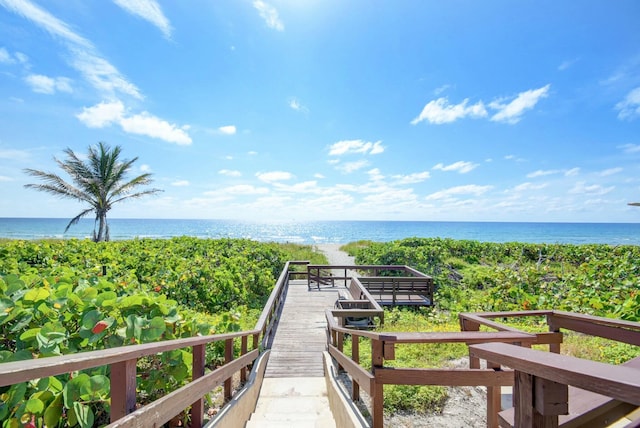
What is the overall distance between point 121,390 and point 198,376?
0.89m

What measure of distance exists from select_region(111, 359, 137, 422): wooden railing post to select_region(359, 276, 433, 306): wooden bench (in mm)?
7795

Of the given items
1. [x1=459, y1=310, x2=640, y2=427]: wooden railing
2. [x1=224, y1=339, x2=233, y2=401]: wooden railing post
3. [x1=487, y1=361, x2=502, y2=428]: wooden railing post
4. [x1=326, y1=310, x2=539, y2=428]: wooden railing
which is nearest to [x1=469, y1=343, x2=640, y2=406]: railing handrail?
[x1=459, y1=310, x2=640, y2=427]: wooden railing

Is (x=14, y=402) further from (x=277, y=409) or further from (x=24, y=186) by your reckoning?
(x=24, y=186)

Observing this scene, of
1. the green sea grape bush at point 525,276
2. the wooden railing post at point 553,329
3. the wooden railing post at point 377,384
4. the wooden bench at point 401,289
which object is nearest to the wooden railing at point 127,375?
the wooden railing post at point 377,384

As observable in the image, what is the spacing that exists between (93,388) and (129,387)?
0.25 metres

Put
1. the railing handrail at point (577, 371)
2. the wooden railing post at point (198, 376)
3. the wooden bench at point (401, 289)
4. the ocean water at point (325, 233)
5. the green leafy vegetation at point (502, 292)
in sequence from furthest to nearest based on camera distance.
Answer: the ocean water at point (325, 233) < the wooden bench at point (401, 289) < the green leafy vegetation at point (502, 292) < the wooden railing post at point (198, 376) < the railing handrail at point (577, 371)

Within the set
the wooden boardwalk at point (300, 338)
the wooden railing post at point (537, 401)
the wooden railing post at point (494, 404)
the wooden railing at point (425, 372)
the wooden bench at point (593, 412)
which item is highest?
the wooden railing post at point (537, 401)

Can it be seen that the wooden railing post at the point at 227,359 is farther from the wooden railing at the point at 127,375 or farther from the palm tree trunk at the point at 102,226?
the palm tree trunk at the point at 102,226

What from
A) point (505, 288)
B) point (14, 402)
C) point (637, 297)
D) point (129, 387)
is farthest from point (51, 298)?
point (505, 288)

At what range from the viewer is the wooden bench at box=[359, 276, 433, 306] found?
339 inches

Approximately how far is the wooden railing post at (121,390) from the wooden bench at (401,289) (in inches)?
307

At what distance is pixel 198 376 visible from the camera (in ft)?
6.88

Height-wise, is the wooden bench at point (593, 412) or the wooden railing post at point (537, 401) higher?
the wooden railing post at point (537, 401)

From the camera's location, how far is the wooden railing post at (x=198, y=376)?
198 cm
